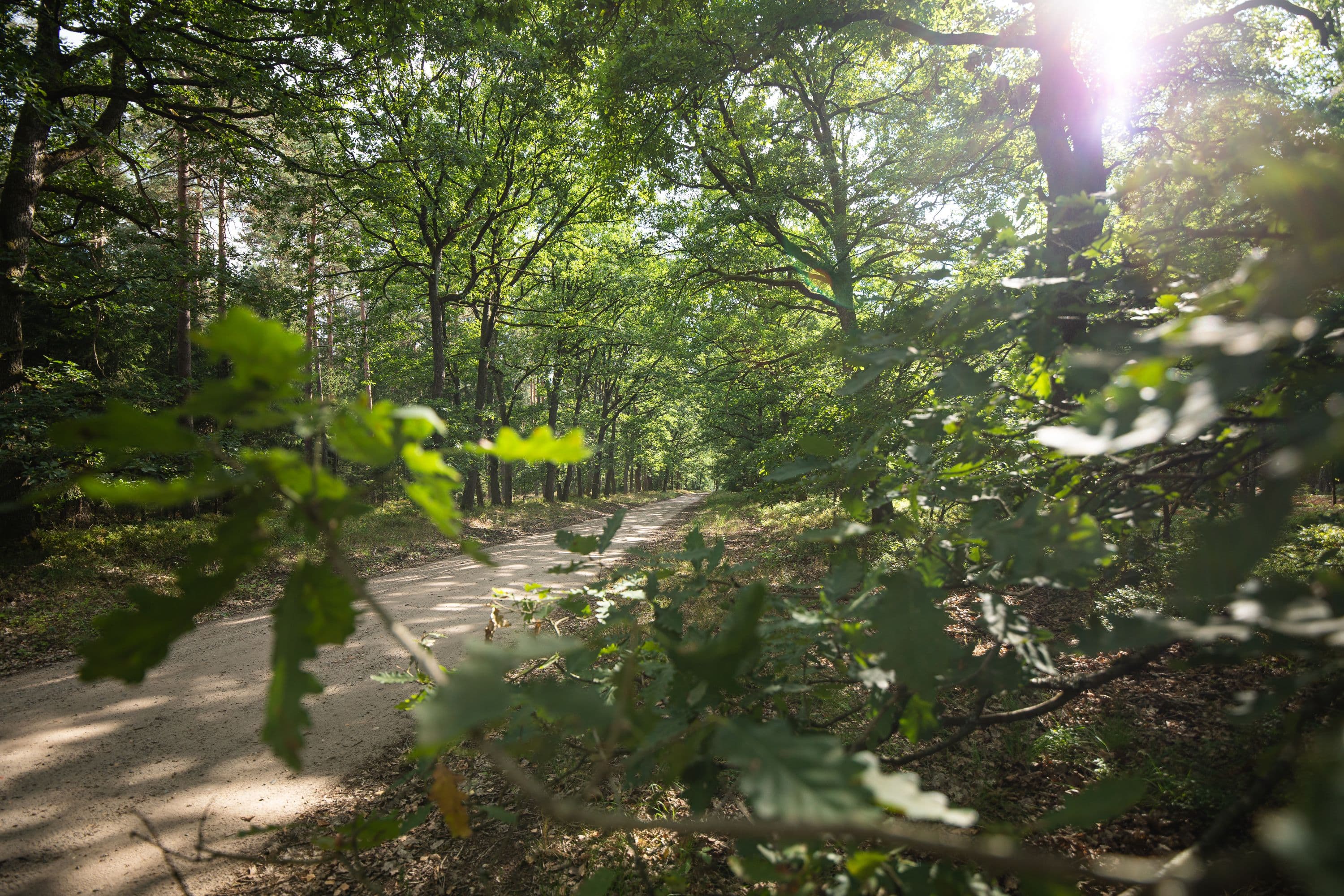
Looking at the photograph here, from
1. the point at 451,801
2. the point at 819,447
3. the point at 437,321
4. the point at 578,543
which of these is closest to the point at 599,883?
the point at 451,801

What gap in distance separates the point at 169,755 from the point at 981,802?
5.21m

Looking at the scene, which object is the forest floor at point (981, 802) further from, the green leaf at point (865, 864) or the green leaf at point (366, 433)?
the green leaf at point (366, 433)

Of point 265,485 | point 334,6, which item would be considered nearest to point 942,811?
point 265,485

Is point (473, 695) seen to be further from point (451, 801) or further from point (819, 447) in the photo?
point (819, 447)

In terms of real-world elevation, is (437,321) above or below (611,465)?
above

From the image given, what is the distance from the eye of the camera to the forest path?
2590 millimetres

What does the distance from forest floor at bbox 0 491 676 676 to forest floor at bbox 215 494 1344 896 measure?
2832 millimetres

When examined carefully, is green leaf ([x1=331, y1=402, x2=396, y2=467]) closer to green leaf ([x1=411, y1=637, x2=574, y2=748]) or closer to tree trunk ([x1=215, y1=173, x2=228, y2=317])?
green leaf ([x1=411, y1=637, x2=574, y2=748])

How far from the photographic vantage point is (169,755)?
11.7 ft

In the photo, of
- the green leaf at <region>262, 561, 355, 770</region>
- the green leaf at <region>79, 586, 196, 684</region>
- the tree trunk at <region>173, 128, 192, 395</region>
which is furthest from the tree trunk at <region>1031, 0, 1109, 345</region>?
the tree trunk at <region>173, 128, 192, 395</region>

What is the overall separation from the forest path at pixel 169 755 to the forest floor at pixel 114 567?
913 mm

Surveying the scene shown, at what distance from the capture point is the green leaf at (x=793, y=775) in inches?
21.9

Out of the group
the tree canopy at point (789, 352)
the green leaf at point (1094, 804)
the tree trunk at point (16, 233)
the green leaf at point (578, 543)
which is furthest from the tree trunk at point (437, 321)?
the green leaf at point (1094, 804)

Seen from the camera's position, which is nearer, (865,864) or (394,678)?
(865,864)
